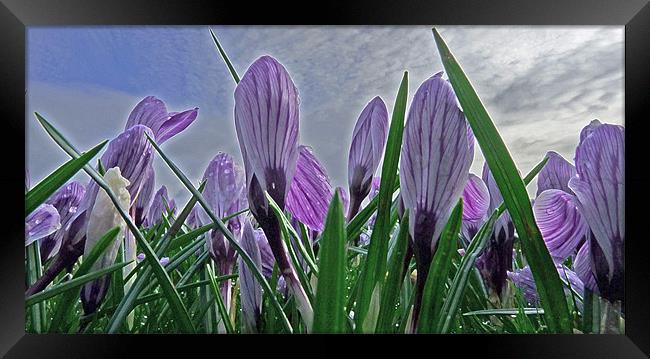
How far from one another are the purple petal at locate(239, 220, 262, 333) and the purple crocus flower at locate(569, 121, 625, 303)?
0.76 metres

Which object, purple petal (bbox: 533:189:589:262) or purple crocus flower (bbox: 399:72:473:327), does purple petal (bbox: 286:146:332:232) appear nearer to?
purple crocus flower (bbox: 399:72:473:327)

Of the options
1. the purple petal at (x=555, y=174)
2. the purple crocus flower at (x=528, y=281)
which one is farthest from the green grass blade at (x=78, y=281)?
the purple petal at (x=555, y=174)

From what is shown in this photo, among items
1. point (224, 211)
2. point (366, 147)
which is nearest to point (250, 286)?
point (224, 211)

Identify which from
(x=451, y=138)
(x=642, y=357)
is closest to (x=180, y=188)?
(x=451, y=138)

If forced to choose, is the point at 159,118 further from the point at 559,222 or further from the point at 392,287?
the point at 559,222

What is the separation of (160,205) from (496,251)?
0.81 metres

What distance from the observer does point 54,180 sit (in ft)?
4.03

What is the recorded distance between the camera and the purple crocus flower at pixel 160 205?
1.33 metres

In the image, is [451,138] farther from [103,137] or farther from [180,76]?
[103,137]

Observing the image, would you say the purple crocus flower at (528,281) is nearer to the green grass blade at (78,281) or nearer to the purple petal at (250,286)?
the purple petal at (250,286)

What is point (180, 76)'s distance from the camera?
139 centimetres

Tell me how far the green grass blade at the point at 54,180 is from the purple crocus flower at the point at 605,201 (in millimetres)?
1098

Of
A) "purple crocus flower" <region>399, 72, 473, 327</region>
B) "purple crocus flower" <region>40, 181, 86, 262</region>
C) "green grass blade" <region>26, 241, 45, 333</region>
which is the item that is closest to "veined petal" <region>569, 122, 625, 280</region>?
"purple crocus flower" <region>399, 72, 473, 327</region>

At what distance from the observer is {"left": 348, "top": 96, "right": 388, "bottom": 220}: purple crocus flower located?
126cm
